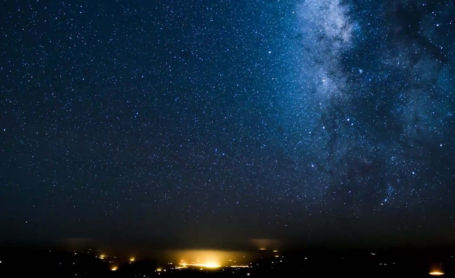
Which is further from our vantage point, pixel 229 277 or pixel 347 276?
pixel 229 277

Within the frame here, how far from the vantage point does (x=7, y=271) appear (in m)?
42.0

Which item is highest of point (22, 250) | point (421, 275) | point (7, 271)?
point (22, 250)

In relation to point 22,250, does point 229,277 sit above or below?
below

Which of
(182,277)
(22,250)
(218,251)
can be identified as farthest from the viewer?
(218,251)

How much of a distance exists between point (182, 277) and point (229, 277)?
5755 mm

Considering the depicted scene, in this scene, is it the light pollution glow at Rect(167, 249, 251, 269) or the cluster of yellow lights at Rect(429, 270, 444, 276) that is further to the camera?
the light pollution glow at Rect(167, 249, 251, 269)

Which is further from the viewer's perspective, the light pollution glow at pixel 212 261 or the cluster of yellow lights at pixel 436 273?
the light pollution glow at pixel 212 261

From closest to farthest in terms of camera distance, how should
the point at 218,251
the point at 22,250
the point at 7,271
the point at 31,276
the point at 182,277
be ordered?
the point at 31,276
the point at 7,271
the point at 182,277
the point at 22,250
the point at 218,251

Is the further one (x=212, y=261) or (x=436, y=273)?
(x=212, y=261)

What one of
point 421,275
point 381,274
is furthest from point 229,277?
point 421,275

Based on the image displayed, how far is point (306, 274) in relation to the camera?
43.4 metres

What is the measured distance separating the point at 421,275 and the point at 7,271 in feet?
151

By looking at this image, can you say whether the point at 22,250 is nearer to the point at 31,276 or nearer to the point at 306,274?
the point at 31,276

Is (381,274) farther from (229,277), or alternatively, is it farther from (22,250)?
(22,250)
